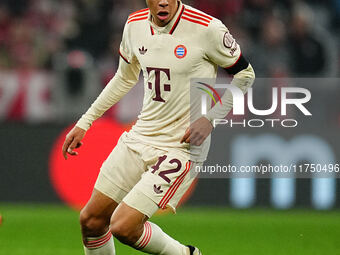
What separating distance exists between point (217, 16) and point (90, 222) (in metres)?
7.15

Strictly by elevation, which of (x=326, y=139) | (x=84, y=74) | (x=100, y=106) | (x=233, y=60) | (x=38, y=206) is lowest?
(x=38, y=206)

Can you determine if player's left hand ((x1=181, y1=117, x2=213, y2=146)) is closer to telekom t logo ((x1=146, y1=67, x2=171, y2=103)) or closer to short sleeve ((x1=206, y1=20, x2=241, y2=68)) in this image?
telekom t logo ((x1=146, y1=67, x2=171, y2=103))

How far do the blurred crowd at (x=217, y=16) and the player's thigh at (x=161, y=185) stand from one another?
585cm

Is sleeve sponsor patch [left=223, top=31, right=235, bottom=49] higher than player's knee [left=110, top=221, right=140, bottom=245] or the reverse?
higher

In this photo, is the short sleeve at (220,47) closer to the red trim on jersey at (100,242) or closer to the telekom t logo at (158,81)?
the telekom t logo at (158,81)

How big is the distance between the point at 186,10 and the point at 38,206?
18.2ft

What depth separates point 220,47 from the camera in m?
5.68

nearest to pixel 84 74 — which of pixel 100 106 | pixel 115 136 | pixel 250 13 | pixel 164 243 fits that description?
pixel 115 136

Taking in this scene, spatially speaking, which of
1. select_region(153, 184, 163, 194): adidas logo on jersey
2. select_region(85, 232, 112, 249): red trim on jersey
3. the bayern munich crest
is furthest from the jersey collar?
select_region(85, 232, 112, 249): red trim on jersey

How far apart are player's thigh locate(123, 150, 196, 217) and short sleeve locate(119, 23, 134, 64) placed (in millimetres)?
766

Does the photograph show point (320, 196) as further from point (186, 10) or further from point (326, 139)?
point (186, 10)

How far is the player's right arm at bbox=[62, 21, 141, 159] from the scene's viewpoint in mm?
6105

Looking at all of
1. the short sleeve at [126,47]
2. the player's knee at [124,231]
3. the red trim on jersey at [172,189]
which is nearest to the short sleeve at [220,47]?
the short sleeve at [126,47]

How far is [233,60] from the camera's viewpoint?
573cm
